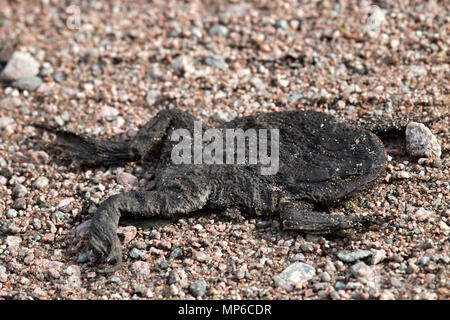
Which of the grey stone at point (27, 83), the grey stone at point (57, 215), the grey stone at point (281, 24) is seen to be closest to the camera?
the grey stone at point (57, 215)

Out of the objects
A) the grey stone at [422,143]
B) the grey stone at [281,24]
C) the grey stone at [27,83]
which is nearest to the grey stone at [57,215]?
the grey stone at [27,83]

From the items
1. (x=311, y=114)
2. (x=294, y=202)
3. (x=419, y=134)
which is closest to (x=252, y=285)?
(x=294, y=202)

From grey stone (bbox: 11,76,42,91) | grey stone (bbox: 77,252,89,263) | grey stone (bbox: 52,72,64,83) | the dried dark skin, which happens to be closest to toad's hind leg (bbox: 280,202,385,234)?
the dried dark skin

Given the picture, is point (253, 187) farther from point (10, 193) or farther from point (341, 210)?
point (10, 193)

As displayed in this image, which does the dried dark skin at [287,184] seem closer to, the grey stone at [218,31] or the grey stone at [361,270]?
the grey stone at [361,270]

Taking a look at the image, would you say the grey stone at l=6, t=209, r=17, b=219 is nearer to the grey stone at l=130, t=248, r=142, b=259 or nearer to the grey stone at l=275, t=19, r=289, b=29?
the grey stone at l=130, t=248, r=142, b=259

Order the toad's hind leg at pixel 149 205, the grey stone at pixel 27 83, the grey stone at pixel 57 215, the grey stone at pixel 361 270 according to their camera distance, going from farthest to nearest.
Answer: the grey stone at pixel 27 83 → the grey stone at pixel 57 215 → the toad's hind leg at pixel 149 205 → the grey stone at pixel 361 270

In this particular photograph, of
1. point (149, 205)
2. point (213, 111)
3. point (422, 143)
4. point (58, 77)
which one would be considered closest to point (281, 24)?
point (213, 111)

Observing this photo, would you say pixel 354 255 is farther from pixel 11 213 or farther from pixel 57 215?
pixel 11 213
